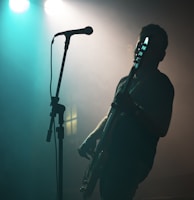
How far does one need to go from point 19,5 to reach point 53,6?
350mm

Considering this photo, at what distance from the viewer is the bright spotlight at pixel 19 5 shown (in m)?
3.62

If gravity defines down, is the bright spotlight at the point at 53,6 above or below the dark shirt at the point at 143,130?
above

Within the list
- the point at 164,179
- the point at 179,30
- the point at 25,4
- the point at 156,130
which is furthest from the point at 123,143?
the point at 25,4

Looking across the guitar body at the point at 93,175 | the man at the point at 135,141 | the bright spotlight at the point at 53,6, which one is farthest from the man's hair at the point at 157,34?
the bright spotlight at the point at 53,6

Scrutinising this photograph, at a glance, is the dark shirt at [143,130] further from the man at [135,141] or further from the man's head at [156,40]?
the man's head at [156,40]

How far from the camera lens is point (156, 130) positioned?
5.90ft

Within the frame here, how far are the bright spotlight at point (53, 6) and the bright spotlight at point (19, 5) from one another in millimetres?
193

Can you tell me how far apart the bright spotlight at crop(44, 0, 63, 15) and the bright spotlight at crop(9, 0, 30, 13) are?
193 mm

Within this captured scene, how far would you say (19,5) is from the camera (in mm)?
3670

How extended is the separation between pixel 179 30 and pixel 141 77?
184 cm

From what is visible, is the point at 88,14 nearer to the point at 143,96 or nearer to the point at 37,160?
the point at 37,160

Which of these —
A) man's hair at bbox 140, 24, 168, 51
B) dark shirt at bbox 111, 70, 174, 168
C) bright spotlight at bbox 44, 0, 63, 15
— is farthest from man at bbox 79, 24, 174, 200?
bright spotlight at bbox 44, 0, 63, 15

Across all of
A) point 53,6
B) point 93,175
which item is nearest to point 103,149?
point 93,175

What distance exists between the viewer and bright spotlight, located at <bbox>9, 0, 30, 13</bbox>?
362 centimetres
